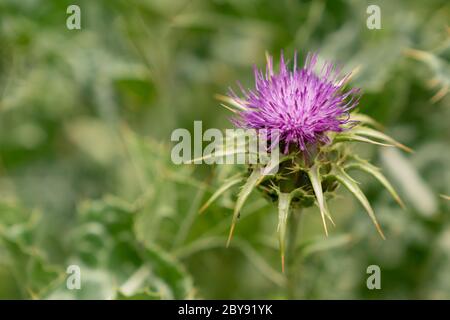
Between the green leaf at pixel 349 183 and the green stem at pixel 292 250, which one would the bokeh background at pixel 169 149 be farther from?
the green leaf at pixel 349 183

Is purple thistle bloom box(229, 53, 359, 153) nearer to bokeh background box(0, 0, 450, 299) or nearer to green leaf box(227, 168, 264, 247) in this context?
green leaf box(227, 168, 264, 247)

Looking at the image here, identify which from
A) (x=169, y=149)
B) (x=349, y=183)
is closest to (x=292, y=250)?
(x=349, y=183)

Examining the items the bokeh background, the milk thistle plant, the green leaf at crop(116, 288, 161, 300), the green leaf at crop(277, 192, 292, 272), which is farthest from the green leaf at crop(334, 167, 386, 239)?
the green leaf at crop(116, 288, 161, 300)

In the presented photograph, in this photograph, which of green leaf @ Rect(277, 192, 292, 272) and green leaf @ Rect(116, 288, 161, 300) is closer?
green leaf @ Rect(277, 192, 292, 272)

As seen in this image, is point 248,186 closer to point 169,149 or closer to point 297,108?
point 297,108

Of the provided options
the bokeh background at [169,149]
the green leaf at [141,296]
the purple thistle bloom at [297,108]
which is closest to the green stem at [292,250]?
the bokeh background at [169,149]

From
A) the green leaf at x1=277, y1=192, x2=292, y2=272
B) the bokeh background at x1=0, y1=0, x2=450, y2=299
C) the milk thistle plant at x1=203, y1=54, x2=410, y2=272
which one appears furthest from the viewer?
the bokeh background at x1=0, y1=0, x2=450, y2=299
